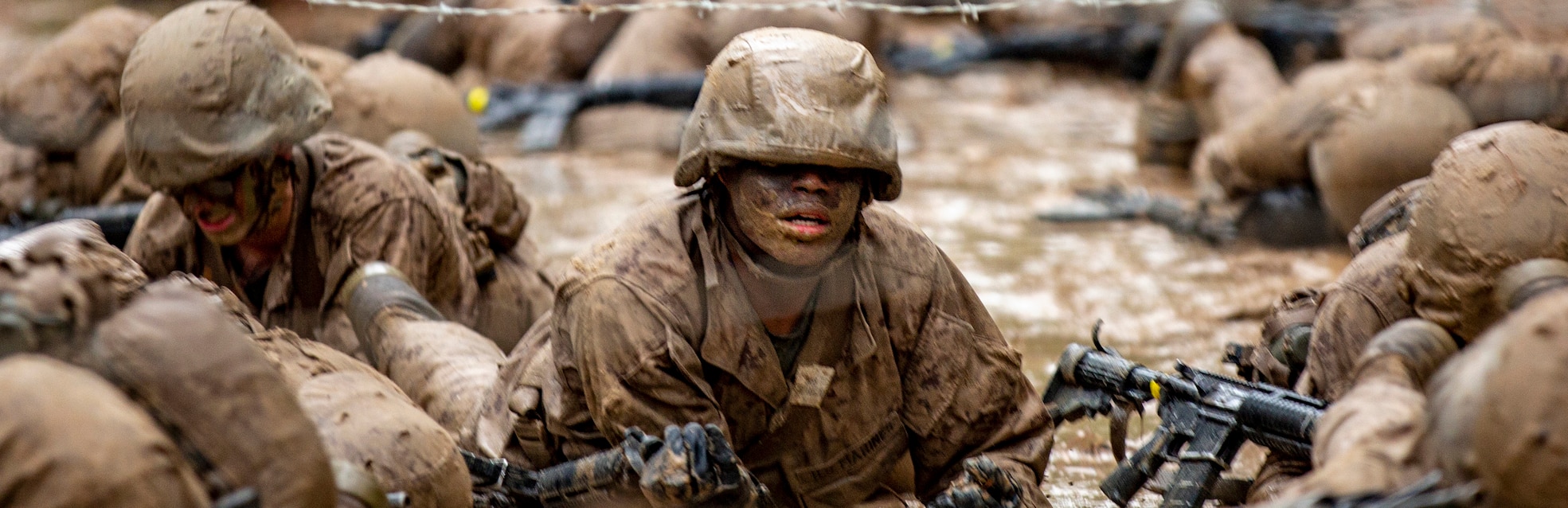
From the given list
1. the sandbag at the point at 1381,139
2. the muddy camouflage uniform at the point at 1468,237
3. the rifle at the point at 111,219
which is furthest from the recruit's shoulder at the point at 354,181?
the sandbag at the point at 1381,139

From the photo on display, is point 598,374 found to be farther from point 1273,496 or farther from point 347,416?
point 1273,496

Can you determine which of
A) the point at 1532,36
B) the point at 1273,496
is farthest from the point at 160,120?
the point at 1532,36

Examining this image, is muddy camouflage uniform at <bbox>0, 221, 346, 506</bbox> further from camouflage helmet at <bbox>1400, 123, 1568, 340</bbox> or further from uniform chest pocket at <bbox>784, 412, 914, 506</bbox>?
camouflage helmet at <bbox>1400, 123, 1568, 340</bbox>

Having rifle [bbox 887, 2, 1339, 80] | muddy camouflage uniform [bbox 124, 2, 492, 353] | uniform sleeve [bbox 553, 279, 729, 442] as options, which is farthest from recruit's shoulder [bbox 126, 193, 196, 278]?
rifle [bbox 887, 2, 1339, 80]

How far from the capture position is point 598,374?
3559 mm

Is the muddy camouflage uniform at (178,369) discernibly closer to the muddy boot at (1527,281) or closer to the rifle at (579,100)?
the muddy boot at (1527,281)

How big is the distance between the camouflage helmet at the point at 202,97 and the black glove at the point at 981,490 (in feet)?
7.46

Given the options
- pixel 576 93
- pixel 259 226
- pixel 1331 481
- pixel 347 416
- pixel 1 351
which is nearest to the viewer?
pixel 1 351

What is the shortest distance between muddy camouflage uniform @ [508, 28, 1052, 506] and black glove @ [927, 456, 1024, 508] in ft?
0.52

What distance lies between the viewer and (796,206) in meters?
3.49

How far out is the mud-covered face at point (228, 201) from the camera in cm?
470

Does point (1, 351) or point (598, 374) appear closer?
point (1, 351)

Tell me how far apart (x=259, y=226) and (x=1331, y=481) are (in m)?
3.23

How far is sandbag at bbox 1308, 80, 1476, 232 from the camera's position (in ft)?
23.2
